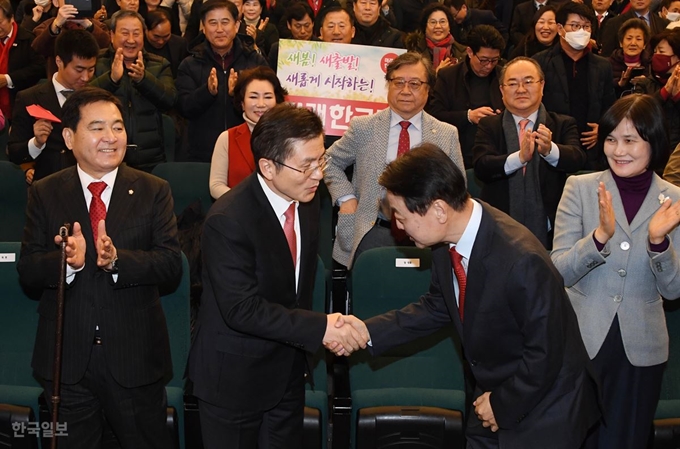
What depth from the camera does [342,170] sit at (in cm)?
498

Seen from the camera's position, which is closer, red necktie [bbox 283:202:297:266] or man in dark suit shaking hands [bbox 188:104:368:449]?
man in dark suit shaking hands [bbox 188:104:368:449]

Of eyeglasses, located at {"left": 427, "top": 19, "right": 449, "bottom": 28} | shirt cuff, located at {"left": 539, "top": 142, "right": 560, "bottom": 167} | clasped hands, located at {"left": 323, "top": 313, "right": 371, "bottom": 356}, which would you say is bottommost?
clasped hands, located at {"left": 323, "top": 313, "right": 371, "bottom": 356}

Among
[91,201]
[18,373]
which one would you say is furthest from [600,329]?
[18,373]

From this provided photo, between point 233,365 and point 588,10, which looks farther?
point 588,10

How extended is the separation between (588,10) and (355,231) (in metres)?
2.88

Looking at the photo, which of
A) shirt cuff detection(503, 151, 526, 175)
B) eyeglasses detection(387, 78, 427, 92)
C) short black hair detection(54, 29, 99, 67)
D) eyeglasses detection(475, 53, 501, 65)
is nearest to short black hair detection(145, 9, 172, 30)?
short black hair detection(54, 29, 99, 67)

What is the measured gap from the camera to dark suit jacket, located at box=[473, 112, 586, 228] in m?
4.87

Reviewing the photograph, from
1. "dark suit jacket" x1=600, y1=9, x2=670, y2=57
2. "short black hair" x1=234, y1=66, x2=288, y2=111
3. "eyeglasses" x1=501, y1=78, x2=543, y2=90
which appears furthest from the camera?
"dark suit jacket" x1=600, y1=9, x2=670, y2=57

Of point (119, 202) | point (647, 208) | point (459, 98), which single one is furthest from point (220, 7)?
point (647, 208)

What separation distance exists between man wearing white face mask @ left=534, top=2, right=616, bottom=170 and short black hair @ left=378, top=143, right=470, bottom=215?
352cm

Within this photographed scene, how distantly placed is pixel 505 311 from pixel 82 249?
161 cm

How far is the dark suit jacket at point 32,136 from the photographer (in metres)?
5.41

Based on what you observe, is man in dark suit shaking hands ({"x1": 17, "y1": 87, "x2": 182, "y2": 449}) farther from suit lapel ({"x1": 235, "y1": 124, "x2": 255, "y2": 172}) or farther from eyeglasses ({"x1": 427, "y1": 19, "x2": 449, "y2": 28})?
eyeglasses ({"x1": 427, "y1": 19, "x2": 449, "y2": 28})

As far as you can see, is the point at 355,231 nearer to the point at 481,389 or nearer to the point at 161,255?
the point at 161,255
